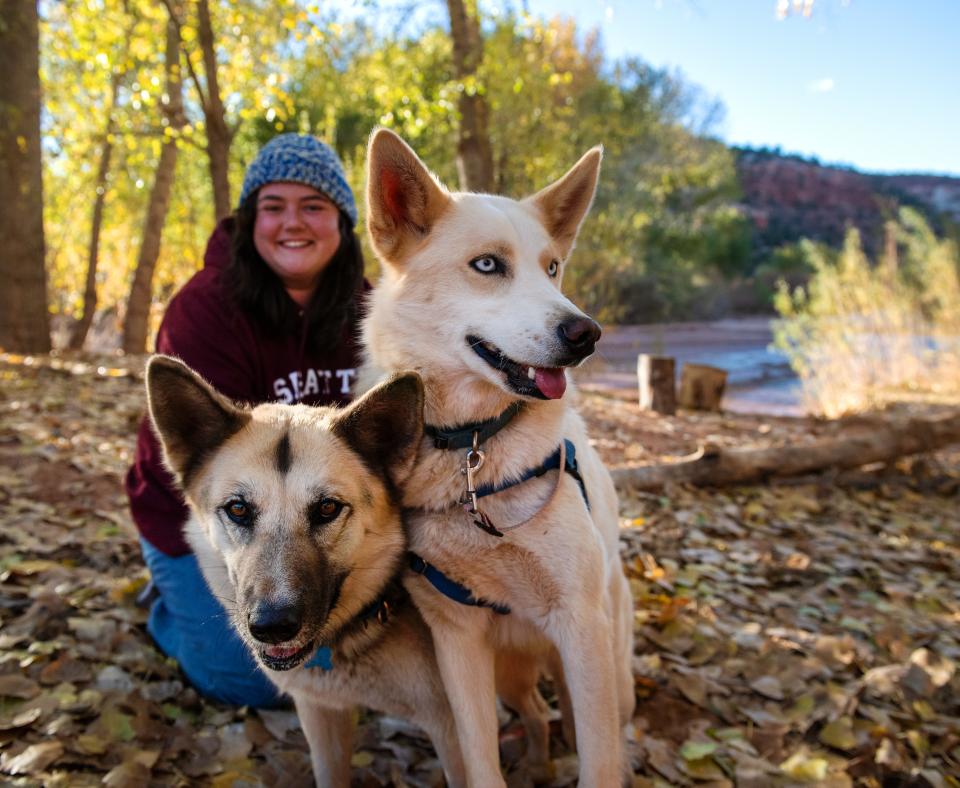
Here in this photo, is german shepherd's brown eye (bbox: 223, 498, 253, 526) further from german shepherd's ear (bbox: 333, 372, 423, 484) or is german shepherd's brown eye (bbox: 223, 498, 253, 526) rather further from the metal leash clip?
the metal leash clip

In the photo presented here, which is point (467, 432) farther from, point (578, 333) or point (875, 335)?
point (875, 335)

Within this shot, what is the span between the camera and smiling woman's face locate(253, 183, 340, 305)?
3.06 meters

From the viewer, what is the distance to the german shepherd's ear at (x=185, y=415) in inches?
76.7

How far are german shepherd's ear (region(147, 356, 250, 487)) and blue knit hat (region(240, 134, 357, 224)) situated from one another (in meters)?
1.39

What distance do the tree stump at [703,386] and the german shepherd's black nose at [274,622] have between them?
7742 millimetres

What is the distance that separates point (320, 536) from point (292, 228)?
1711 millimetres

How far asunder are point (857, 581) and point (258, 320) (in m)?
3.62

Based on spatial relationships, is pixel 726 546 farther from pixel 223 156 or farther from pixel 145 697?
pixel 223 156

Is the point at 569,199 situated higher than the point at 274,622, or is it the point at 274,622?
the point at 569,199

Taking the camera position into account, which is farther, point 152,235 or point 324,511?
point 152,235

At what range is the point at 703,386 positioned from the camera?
871 cm

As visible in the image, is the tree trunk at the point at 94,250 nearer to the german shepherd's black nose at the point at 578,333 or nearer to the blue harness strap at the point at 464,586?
the blue harness strap at the point at 464,586

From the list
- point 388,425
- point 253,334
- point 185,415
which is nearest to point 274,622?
point 388,425

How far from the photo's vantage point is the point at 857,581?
3949mm
